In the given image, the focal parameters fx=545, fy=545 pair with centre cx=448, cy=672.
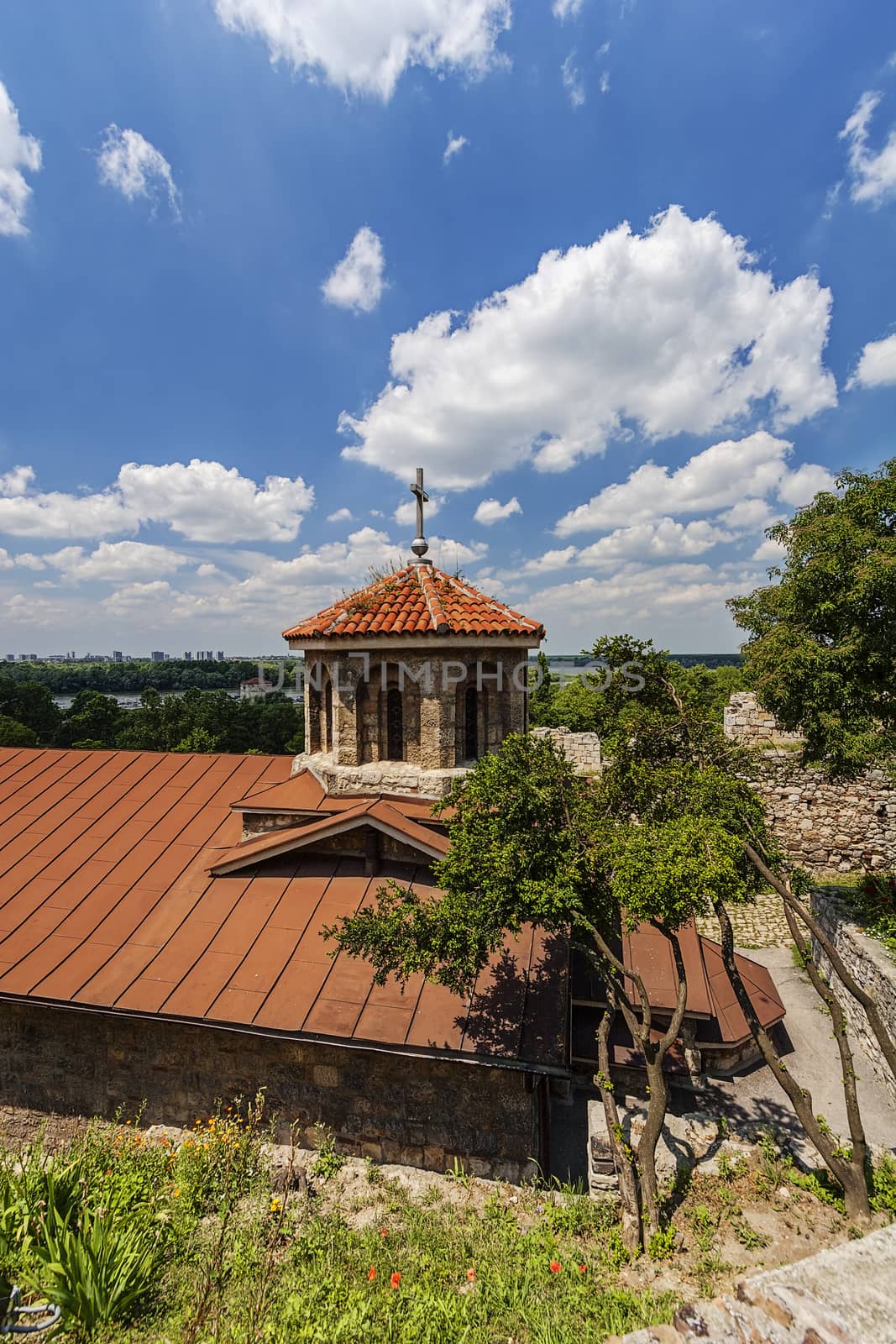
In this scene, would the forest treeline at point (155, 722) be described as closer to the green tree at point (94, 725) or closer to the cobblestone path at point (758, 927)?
the green tree at point (94, 725)

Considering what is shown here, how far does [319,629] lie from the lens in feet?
24.8

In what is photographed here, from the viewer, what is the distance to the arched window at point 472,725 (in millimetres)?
7867

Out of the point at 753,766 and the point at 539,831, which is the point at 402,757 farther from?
the point at 753,766

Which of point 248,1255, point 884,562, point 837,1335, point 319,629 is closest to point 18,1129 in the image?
point 248,1255

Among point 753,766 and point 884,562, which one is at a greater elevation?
point 884,562

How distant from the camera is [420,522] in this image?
28.0 ft

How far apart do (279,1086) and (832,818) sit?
14.4 meters

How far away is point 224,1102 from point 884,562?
1076cm

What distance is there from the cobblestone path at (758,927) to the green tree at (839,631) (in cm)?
497

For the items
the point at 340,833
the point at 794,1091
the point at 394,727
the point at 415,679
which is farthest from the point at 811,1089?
the point at 415,679

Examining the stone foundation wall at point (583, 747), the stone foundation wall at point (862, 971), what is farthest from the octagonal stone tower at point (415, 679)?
the stone foundation wall at point (583, 747)

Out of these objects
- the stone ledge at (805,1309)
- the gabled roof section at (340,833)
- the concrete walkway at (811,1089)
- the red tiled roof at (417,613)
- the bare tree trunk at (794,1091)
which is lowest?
the concrete walkway at (811,1089)

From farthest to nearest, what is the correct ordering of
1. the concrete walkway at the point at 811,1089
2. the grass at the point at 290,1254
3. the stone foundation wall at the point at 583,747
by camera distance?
the stone foundation wall at the point at 583,747 < the concrete walkway at the point at 811,1089 < the grass at the point at 290,1254

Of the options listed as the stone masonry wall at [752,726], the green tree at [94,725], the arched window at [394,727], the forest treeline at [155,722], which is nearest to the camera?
the arched window at [394,727]
